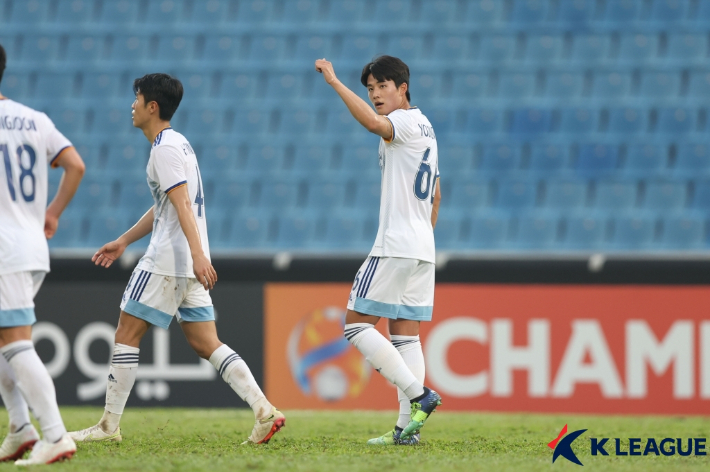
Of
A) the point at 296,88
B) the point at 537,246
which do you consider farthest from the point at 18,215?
the point at 296,88

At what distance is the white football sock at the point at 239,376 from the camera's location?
4.62 m

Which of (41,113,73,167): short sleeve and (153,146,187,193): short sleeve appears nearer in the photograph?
(41,113,73,167): short sleeve

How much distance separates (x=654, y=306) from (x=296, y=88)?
5328 millimetres

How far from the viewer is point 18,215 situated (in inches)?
151

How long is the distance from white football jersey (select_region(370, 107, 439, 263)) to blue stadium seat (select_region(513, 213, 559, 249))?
5.02 metres

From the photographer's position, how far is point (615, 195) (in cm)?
987

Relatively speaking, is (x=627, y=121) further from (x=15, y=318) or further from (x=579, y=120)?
(x=15, y=318)

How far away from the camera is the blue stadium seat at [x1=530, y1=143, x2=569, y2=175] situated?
33.6 ft

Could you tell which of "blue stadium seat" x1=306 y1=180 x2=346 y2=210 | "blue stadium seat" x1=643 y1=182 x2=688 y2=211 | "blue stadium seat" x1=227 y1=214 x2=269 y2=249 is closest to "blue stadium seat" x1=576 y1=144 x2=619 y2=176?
"blue stadium seat" x1=643 y1=182 x2=688 y2=211

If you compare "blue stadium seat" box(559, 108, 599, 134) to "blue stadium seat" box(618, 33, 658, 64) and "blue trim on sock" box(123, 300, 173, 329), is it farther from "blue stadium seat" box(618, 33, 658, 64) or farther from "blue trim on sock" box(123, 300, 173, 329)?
"blue trim on sock" box(123, 300, 173, 329)

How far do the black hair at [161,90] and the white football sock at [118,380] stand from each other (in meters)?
1.16

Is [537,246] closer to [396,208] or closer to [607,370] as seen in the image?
[607,370]

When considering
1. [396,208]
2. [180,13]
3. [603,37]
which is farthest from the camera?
[180,13]

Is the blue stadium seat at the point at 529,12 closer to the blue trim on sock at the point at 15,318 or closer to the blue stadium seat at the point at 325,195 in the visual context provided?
the blue stadium seat at the point at 325,195
